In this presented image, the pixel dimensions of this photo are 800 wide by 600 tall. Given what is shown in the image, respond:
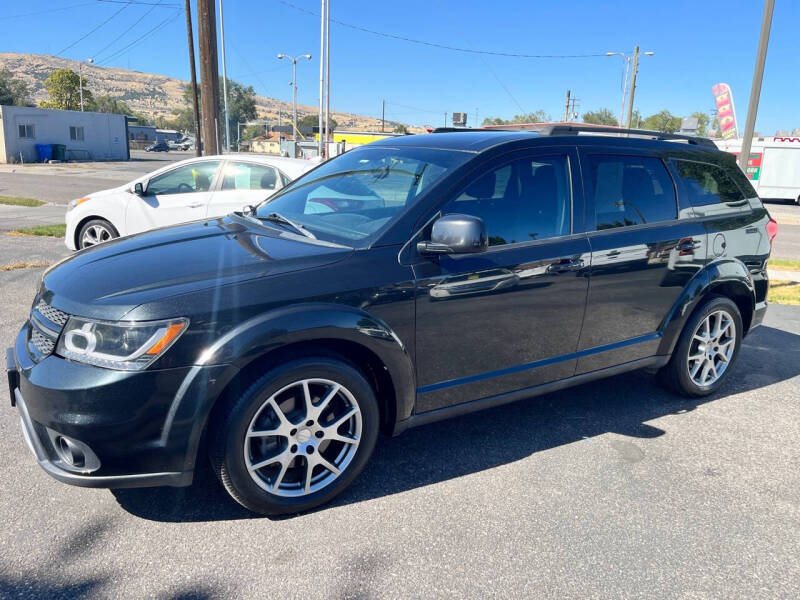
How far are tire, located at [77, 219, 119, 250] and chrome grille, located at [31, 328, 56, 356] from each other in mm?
5988

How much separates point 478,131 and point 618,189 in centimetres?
99

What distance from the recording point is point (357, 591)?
245 centimetres

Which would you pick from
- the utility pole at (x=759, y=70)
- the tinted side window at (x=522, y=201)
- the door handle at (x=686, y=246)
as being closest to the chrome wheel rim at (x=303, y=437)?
the tinted side window at (x=522, y=201)

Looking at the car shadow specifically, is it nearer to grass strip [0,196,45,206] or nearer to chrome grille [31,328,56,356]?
chrome grille [31,328,56,356]

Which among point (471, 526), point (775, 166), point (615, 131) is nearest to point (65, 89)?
point (775, 166)

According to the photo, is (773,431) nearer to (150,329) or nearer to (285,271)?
A: (285,271)

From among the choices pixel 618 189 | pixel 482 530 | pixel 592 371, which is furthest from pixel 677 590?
pixel 618 189

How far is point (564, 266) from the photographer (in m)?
3.57

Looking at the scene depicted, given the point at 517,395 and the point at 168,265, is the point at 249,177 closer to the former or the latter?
the point at 168,265

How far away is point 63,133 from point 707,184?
5092 cm

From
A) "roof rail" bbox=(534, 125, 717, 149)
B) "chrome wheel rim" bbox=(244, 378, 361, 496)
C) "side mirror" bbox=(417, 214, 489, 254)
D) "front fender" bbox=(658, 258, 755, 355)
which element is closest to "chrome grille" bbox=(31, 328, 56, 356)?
"chrome wheel rim" bbox=(244, 378, 361, 496)

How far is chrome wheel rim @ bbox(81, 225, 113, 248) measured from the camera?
332 inches

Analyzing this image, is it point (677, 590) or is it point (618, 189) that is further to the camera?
point (618, 189)

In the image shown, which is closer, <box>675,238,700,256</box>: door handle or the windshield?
the windshield
